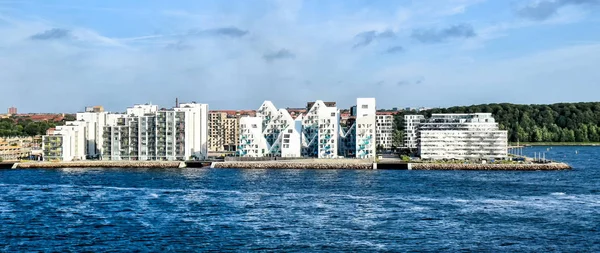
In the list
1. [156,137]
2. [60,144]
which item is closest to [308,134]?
[156,137]

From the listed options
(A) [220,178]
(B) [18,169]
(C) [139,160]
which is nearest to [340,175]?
(A) [220,178]

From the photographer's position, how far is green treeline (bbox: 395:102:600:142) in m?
138

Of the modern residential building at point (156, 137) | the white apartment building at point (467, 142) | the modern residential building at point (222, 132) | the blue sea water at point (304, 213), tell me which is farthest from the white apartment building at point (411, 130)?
the blue sea water at point (304, 213)

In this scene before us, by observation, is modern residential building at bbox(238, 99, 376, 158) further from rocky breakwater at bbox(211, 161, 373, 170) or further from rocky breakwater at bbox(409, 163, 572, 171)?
rocky breakwater at bbox(409, 163, 572, 171)

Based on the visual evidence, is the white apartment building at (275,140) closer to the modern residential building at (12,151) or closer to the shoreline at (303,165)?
the shoreline at (303,165)

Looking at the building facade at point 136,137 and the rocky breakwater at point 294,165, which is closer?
the rocky breakwater at point 294,165

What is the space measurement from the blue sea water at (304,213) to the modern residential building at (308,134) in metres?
16.7

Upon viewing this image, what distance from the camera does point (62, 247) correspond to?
3130cm

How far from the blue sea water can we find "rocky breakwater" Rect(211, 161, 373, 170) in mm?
10527

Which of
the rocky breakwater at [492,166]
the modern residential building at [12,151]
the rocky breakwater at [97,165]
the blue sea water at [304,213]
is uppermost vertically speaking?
the modern residential building at [12,151]

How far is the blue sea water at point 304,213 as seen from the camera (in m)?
32.0

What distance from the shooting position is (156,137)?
3342 inches

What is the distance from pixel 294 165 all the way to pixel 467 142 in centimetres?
1861

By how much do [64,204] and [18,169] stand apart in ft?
119
